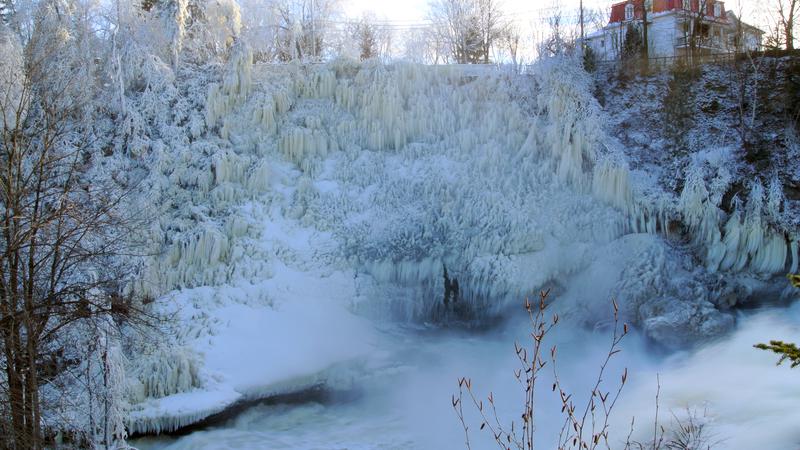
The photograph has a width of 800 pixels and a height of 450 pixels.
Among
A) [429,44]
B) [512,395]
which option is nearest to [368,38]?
[429,44]

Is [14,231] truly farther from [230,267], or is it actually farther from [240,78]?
[240,78]

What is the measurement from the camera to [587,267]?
15.3m

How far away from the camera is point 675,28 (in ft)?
87.7

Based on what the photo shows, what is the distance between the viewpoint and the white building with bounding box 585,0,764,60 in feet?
80.4

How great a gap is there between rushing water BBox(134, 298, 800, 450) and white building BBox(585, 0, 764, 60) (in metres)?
13.8

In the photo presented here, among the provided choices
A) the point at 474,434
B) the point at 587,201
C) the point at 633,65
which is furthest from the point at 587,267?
the point at 633,65

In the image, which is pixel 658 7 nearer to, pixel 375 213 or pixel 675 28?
pixel 675 28

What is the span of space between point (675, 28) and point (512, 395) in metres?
20.0

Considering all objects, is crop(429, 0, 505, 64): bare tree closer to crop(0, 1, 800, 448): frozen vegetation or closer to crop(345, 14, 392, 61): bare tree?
crop(345, 14, 392, 61): bare tree

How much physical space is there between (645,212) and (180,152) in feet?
37.4

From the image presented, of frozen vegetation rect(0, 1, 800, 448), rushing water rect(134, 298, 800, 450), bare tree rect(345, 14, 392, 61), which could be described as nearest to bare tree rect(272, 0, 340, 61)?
bare tree rect(345, 14, 392, 61)

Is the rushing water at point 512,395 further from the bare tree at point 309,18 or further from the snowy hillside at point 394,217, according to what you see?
the bare tree at point 309,18

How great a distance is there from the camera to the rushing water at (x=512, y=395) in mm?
10727

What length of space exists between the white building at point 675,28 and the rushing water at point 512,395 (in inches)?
543
